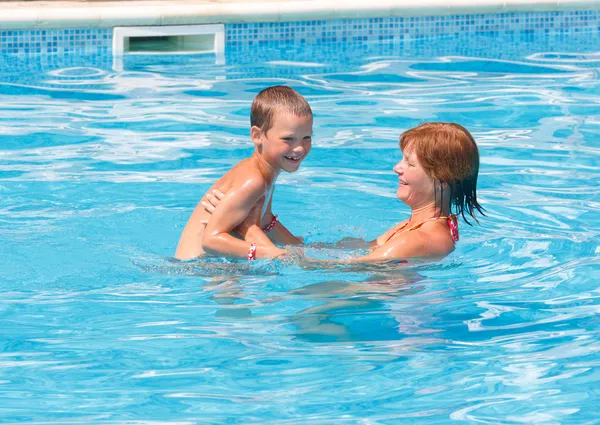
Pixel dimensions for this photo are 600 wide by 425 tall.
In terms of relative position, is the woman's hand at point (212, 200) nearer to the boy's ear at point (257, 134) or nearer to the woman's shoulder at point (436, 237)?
the boy's ear at point (257, 134)

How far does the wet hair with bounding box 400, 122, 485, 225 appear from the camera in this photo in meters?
4.65

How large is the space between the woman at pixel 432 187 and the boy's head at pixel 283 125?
344 mm

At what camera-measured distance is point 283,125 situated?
480 centimetres

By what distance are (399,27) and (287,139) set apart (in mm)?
6878

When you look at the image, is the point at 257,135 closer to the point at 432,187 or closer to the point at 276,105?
the point at 276,105

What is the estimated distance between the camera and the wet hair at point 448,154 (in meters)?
4.65

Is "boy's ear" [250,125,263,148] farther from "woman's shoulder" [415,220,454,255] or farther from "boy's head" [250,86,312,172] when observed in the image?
"woman's shoulder" [415,220,454,255]

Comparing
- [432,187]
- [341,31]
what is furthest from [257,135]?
[341,31]

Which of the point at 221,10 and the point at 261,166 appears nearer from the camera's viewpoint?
the point at 261,166

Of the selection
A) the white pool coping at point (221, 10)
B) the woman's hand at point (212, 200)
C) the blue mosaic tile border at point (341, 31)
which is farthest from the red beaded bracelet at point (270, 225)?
the blue mosaic tile border at point (341, 31)

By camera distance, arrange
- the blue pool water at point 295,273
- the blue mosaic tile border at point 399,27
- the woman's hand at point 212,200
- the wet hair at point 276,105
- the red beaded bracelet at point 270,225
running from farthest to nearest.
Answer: the blue mosaic tile border at point 399,27 → the red beaded bracelet at point 270,225 → the woman's hand at point 212,200 → the wet hair at point 276,105 → the blue pool water at point 295,273

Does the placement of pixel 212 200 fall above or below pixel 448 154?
below

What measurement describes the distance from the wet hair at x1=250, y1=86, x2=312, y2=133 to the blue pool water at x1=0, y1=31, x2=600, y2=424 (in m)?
0.67

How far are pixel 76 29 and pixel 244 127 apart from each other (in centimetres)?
330
